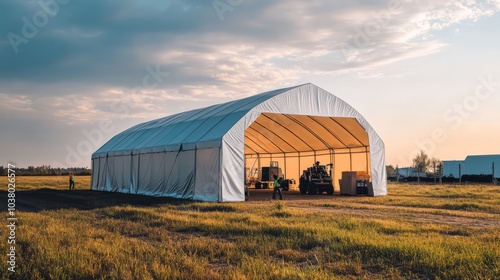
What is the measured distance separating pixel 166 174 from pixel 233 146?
5163 mm

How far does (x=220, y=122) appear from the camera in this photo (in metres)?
21.3

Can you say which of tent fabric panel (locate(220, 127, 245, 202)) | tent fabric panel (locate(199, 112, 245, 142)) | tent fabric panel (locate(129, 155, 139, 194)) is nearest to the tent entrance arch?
tent fabric panel (locate(199, 112, 245, 142))

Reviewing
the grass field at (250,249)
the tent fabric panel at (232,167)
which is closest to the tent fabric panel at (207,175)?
the tent fabric panel at (232,167)

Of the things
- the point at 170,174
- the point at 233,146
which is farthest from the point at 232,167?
the point at 170,174

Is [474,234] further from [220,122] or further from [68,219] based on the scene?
[220,122]

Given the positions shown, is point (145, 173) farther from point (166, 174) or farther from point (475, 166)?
point (475, 166)

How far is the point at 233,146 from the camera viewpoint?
64.0ft

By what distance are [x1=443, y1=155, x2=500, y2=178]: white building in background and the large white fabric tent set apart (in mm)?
34695

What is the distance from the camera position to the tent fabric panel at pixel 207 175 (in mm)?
19234

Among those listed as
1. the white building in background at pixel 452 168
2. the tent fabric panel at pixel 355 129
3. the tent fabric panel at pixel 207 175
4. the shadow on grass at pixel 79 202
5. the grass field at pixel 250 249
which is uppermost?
the tent fabric panel at pixel 355 129

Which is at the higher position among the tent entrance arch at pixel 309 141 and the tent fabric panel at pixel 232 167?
the tent entrance arch at pixel 309 141

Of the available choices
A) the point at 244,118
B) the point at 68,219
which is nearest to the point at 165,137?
the point at 244,118

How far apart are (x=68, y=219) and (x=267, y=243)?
6.74 meters

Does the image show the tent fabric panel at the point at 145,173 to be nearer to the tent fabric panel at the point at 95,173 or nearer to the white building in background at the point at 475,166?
the tent fabric panel at the point at 95,173
